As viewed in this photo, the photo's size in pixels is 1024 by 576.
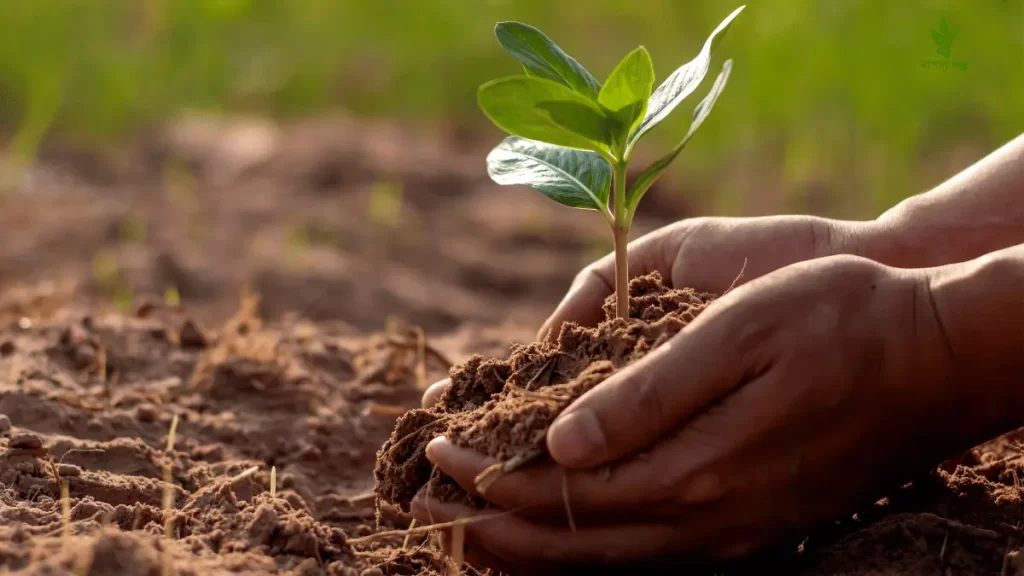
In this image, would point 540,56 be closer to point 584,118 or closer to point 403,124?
point 584,118

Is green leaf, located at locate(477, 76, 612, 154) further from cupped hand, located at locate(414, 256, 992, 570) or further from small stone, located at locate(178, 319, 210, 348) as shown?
small stone, located at locate(178, 319, 210, 348)

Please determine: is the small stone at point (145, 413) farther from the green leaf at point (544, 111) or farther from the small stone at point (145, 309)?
the green leaf at point (544, 111)

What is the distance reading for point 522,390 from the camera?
134 cm

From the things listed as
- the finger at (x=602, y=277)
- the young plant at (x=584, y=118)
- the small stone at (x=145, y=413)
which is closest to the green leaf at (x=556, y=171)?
the young plant at (x=584, y=118)

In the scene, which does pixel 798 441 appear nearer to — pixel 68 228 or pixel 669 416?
pixel 669 416

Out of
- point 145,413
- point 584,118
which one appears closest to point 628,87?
point 584,118

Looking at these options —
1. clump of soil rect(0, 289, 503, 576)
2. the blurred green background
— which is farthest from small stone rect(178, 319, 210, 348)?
the blurred green background

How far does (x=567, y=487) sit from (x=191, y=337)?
1503 mm

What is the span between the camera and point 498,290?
4.20 metres

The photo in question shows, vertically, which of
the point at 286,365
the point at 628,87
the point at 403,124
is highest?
the point at 403,124

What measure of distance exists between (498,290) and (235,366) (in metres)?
1.96

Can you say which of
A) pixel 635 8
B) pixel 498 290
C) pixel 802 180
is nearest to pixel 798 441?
pixel 498 290

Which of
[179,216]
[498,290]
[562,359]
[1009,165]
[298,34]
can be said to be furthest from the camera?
[298,34]

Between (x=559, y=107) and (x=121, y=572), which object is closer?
(x=121, y=572)
